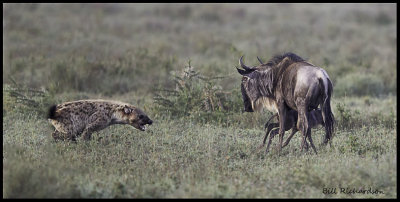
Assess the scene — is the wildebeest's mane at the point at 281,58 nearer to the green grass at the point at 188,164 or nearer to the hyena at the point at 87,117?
the green grass at the point at 188,164

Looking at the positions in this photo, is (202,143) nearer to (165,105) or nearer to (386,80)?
(165,105)

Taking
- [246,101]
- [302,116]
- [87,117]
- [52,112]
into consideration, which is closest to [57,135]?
[52,112]

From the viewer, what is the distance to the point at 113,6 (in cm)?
2545

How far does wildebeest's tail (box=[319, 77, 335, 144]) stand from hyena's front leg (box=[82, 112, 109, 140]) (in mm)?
3459

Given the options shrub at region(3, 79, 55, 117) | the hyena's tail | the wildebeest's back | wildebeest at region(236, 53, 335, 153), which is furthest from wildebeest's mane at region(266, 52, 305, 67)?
shrub at region(3, 79, 55, 117)

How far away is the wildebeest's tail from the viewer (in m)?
7.94

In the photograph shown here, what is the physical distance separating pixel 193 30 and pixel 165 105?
11199 mm

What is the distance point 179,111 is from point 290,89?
344 cm

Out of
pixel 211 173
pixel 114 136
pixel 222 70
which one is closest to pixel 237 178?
pixel 211 173

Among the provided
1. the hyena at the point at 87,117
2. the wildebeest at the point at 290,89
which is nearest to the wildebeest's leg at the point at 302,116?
the wildebeest at the point at 290,89

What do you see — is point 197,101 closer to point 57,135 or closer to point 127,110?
point 127,110

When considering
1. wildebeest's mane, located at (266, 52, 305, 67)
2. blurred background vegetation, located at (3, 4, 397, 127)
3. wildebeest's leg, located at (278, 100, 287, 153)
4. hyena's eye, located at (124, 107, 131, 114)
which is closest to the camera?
wildebeest's leg, located at (278, 100, 287, 153)

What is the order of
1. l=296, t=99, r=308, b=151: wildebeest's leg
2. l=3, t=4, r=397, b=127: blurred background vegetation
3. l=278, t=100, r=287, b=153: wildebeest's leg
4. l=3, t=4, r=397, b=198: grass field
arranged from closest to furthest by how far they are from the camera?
l=3, t=4, r=397, b=198: grass field
l=296, t=99, r=308, b=151: wildebeest's leg
l=278, t=100, r=287, b=153: wildebeest's leg
l=3, t=4, r=397, b=127: blurred background vegetation

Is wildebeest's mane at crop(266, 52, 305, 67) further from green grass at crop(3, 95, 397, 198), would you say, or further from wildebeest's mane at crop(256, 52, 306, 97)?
green grass at crop(3, 95, 397, 198)
